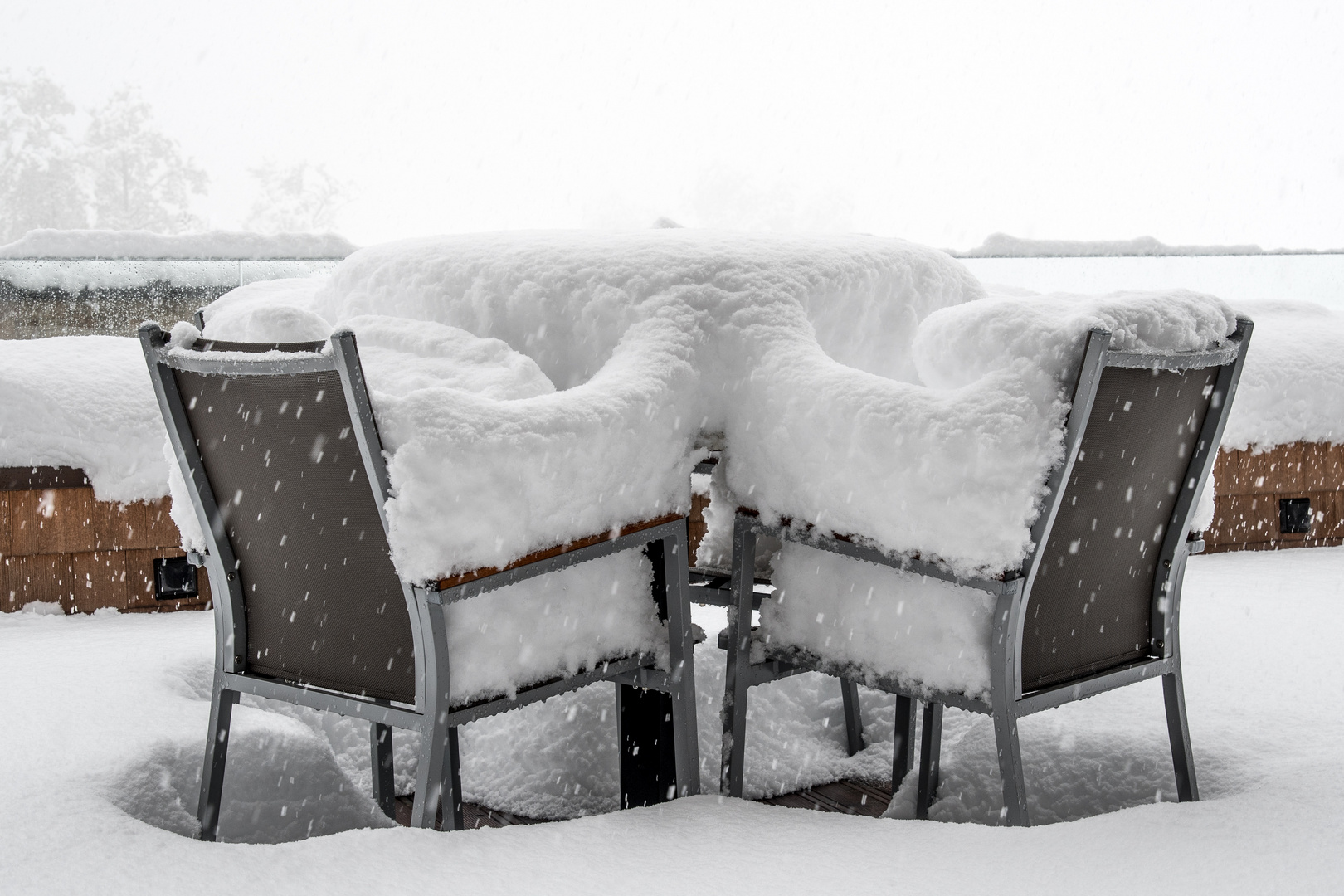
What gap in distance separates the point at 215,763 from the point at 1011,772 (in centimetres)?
108

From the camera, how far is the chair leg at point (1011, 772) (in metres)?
1.35

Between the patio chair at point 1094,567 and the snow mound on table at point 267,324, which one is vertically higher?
the snow mound on table at point 267,324

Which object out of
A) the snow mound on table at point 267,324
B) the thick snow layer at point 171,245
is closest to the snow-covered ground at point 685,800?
the snow mound on table at point 267,324

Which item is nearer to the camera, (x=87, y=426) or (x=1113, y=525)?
(x=1113, y=525)

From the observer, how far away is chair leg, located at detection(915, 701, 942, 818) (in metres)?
1.83

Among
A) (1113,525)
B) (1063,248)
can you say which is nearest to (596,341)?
(1113,525)

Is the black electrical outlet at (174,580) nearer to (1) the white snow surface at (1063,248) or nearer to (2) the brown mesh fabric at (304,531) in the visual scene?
(2) the brown mesh fabric at (304,531)

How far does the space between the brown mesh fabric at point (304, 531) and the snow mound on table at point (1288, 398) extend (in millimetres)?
3044

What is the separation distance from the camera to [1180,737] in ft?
5.30

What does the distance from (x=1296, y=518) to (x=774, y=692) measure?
2.35 meters

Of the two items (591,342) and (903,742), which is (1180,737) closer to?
(903,742)

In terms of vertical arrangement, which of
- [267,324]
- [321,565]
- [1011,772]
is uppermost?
[267,324]

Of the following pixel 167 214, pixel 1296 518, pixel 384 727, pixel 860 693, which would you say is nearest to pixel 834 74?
pixel 1296 518

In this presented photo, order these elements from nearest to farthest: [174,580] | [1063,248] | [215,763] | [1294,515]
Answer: [215,763] → [174,580] → [1294,515] → [1063,248]
